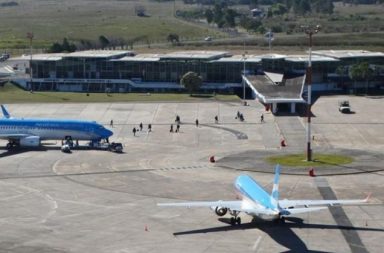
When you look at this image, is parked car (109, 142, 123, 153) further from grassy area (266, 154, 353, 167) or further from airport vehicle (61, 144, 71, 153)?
grassy area (266, 154, 353, 167)

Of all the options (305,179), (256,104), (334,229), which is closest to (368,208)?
(334,229)

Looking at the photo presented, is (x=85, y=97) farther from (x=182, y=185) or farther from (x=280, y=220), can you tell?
(x=280, y=220)

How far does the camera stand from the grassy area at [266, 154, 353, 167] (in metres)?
115

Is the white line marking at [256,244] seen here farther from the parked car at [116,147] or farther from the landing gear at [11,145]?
the landing gear at [11,145]

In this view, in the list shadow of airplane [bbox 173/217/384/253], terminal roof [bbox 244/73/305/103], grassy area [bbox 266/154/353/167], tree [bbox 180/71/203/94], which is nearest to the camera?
shadow of airplane [bbox 173/217/384/253]

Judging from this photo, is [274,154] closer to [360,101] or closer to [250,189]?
[250,189]

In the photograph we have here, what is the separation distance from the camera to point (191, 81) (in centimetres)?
19062

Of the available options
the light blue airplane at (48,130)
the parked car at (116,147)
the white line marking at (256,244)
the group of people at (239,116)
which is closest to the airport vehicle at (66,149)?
the light blue airplane at (48,130)

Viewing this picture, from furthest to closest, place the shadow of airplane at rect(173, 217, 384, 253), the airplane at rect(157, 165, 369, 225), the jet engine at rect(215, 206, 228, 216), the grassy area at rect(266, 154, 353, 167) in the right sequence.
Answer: the grassy area at rect(266, 154, 353, 167) → the jet engine at rect(215, 206, 228, 216) → the shadow of airplane at rect(173, 217, 384, 253) → the airplane at rect(157, 165, 369, 225)

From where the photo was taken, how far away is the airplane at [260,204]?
3049 inches

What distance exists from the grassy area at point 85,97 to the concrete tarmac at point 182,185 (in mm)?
14452

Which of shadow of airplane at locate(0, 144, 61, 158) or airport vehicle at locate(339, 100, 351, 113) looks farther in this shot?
airport vehicle at locate(339, 100, 351, 113)

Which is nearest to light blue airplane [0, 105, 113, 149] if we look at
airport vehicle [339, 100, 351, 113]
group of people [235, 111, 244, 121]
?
group of people [235, 111, 244, 121]

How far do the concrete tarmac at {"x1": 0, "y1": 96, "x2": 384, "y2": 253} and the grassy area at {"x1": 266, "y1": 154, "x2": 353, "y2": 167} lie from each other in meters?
2.07
